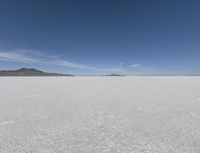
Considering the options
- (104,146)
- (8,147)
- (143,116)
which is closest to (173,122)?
(143,116)

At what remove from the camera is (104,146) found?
1.77m

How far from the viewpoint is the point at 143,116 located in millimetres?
2965

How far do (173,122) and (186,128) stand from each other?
291 mm

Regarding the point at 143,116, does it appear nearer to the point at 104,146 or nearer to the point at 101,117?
the point at 101,117

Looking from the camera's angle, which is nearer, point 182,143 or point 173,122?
point 182,143

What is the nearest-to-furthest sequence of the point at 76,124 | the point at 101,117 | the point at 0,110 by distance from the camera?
the point at 76,124
the point at 101,117
the point at 0,110

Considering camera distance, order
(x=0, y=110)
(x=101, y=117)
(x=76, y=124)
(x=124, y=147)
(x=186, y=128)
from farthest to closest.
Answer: (x=0, y=110), (x=101, y=117), (x=76, y=124), (x=186, y=128), (x=124, y=147)

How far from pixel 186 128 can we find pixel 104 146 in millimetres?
1478

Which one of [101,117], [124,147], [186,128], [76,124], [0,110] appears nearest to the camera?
[124,147]

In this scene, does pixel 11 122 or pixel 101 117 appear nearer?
pixel 11 122

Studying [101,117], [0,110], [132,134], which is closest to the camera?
[132,134]

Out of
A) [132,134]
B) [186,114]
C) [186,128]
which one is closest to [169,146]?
[132,134]

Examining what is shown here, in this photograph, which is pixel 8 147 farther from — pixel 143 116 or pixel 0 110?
pixel 143 116

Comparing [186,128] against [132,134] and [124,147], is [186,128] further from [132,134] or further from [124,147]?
[124,147]
